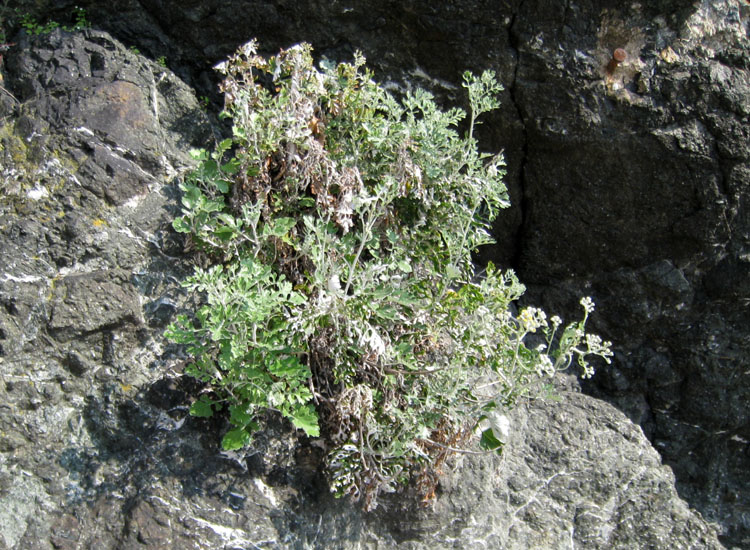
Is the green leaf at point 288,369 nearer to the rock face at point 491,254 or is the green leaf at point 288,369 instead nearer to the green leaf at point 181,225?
the rock face at point 491,254

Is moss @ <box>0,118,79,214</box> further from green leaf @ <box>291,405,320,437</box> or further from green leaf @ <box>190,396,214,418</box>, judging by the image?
green leaf @ <box>291,405,320,437</box>

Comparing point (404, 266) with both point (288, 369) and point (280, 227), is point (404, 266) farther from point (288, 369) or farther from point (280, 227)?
point (288, 369)

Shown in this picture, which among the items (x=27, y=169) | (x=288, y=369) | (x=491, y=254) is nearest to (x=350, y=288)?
(x=288, y=369)

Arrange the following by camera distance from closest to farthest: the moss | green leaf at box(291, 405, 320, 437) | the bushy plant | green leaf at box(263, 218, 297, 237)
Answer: green leaf at box(291, 405, 320, 437)
the bushy plant
green leaf at box(263, 218, 297, 237)
the moss

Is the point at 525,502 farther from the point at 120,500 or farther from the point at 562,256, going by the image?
the point at 120,500

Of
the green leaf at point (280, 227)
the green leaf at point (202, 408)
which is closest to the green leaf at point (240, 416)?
the green leaf at point (202, 408)

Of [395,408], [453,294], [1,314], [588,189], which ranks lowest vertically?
[1,314]

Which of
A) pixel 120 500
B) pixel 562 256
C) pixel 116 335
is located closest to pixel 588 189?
pixel 562 256

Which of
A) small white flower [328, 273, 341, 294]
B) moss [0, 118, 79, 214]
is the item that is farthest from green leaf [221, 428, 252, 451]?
moss [0, 118, 79, 214]
